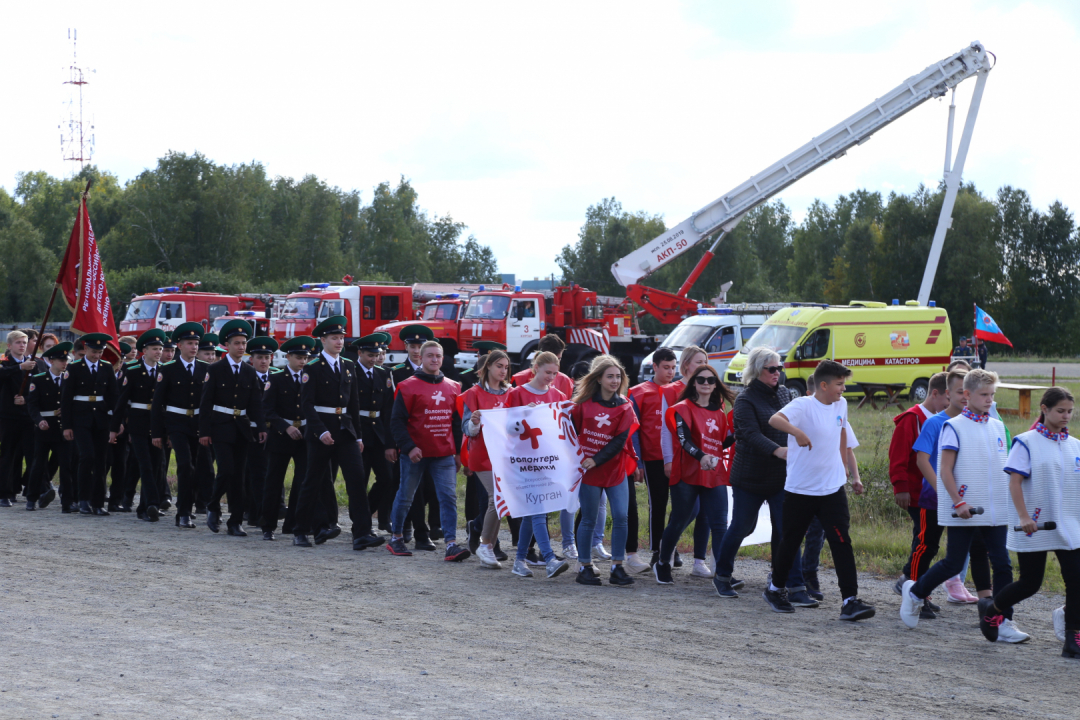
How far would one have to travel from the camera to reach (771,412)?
725 cm

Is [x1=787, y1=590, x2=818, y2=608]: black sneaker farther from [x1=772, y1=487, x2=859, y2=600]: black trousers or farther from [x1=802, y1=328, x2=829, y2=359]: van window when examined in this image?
[x1=802, y1=328, x2=829, y2=359]: van window

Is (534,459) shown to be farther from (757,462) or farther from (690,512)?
(757,462)

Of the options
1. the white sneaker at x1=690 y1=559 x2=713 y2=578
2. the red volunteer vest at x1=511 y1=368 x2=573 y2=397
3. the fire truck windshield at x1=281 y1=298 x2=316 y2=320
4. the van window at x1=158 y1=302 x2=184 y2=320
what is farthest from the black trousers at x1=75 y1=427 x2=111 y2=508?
the van window at x1=158 y1=302 x2=184 y2=320

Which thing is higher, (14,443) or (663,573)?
(14,443)

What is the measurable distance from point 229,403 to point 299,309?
2063cm

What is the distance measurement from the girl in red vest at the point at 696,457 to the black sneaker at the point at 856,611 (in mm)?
1233

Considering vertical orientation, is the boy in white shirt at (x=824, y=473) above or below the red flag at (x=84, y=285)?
below

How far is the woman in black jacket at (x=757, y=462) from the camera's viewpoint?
283 inches

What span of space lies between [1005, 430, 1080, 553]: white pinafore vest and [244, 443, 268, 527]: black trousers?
6.74 m

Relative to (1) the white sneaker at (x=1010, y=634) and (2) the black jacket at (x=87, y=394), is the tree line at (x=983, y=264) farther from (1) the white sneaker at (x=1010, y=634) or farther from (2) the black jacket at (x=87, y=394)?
(1) the white sneaker at (x=1010, y=634)

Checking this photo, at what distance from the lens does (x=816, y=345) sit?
23.1 metres

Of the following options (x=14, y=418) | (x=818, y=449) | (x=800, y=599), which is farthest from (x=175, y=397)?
(x=818, y=449)

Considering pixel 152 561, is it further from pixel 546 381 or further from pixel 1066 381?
pixel 1066 381

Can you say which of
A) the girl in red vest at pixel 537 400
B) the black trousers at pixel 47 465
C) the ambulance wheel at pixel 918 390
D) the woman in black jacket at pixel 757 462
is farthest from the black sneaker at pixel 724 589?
the ambulance wheel at pixel 918 390
